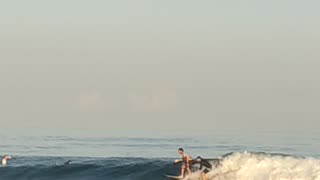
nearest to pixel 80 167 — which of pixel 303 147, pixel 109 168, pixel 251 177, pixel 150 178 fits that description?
pixel 109 168

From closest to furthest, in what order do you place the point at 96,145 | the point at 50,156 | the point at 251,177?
the point at 251,177
the point at 50,156
the point at 96,145

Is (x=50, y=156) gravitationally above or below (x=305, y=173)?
above

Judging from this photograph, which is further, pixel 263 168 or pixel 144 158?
pixel 144 158

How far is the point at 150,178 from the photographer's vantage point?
53.8 m

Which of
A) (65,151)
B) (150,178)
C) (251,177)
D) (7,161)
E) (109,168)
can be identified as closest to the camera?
(251,177)

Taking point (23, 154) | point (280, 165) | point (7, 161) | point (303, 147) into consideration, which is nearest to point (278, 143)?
point (303, 147)

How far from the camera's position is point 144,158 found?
64.6 m

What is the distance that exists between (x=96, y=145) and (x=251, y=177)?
149 feet

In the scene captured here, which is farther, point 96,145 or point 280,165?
point 96,145

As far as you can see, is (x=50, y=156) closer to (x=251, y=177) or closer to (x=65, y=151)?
(x=65, y=151)

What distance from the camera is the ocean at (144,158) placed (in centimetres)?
4166

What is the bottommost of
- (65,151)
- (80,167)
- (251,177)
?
(251,177)

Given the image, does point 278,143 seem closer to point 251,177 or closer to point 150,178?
point 150,178

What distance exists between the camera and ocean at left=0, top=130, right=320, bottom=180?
41.7m
